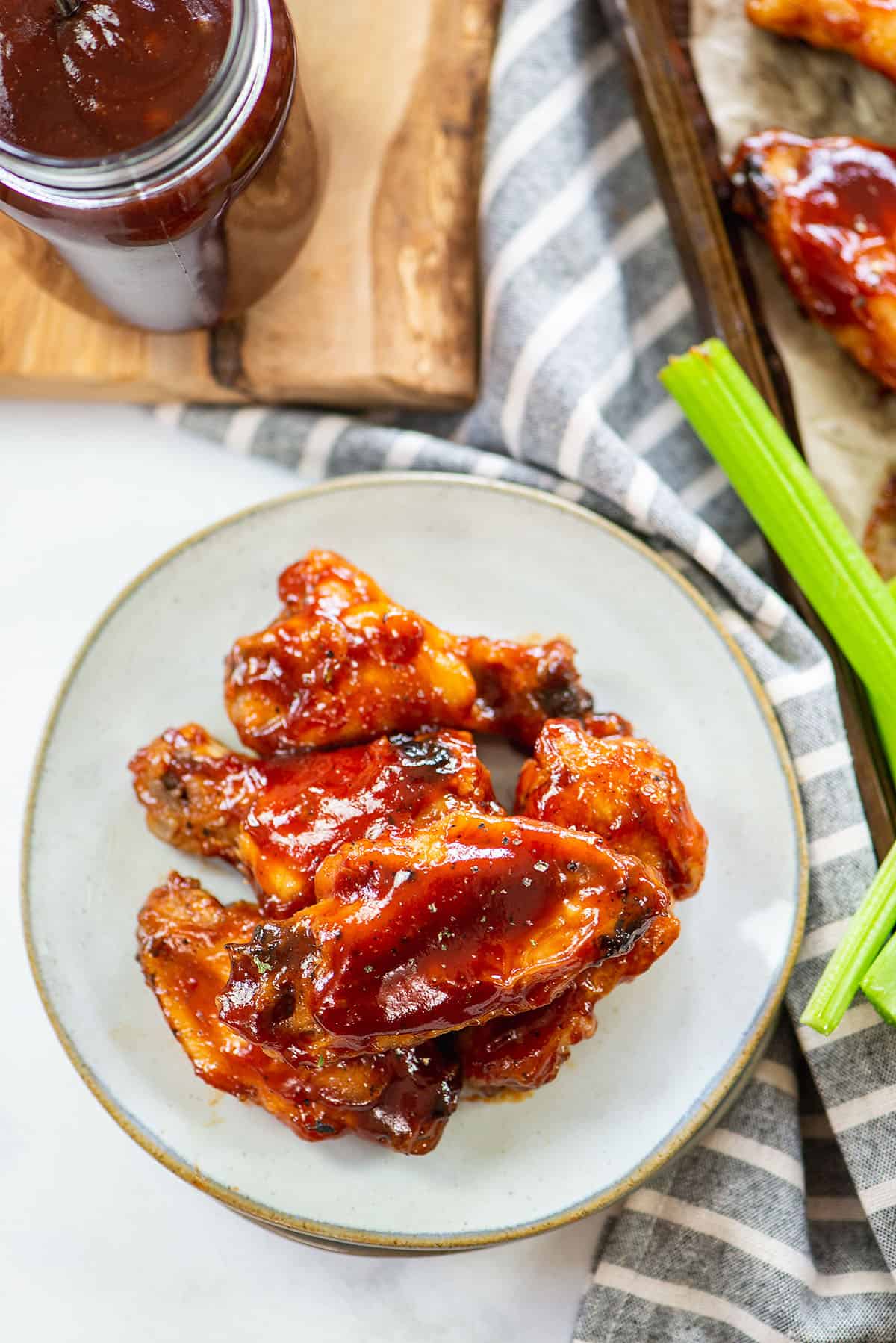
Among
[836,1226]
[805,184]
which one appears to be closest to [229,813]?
[836,1226]

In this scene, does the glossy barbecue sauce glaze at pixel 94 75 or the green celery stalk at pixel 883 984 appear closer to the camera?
the glossy barbecue sauce glaze at pixel 94 75

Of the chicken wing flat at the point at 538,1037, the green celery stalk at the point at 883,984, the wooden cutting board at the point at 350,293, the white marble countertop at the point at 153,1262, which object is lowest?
the white marble countertop at the point at 153,1262

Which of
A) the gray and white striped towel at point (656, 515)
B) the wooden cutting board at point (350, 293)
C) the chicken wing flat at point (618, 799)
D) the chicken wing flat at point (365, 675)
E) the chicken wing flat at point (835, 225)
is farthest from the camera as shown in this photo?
the wooden cutting board at point (350, 293)

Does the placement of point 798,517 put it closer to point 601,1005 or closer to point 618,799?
point 618,799

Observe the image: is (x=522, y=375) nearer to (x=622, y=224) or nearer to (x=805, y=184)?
(x=622, y=224)

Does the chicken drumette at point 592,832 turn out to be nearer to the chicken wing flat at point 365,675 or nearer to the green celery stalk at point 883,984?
the chicken wing flat at point 365,675

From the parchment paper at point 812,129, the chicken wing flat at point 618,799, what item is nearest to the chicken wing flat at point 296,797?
the chicken wing flat at point 618,799

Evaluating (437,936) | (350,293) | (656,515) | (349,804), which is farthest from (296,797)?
(350,293)
